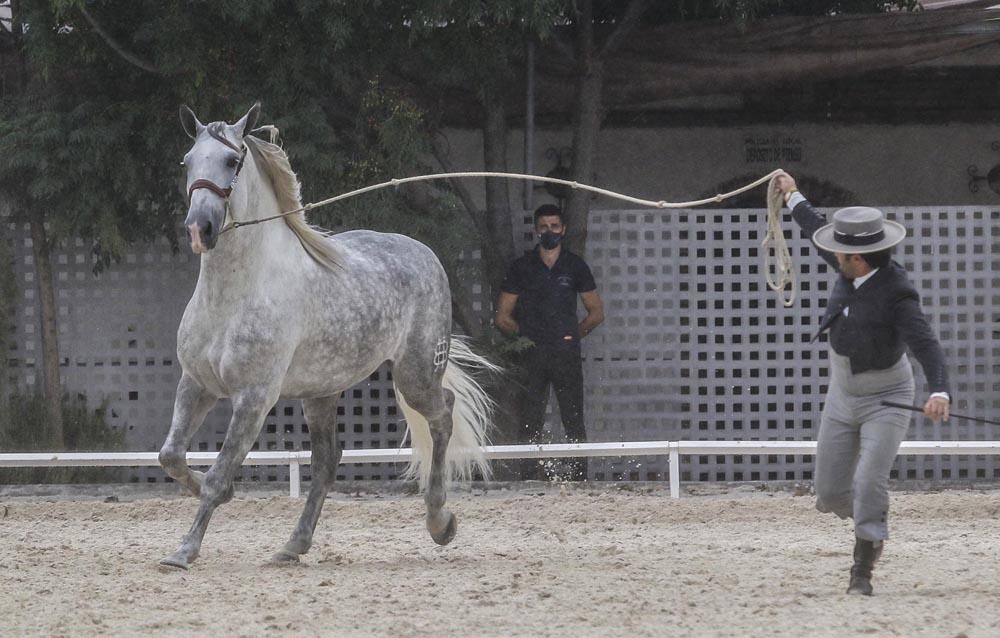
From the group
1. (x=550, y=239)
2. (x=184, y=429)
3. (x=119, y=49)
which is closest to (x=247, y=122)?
(x=184, y=429)

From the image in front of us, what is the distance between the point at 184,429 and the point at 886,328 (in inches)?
128

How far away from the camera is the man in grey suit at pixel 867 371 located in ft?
21.2

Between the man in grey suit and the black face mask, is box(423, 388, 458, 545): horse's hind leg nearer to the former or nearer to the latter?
the man in grey suit

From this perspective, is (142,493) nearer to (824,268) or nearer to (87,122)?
(87,122)

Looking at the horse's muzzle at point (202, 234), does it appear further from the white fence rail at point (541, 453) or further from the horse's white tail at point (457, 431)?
the white fence rail at point (541, 453)

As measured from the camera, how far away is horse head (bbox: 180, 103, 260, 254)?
693 cm

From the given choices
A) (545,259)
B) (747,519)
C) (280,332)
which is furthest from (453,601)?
(545,259)

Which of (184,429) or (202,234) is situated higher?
(202,234)

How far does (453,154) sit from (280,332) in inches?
259

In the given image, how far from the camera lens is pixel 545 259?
1123 cm

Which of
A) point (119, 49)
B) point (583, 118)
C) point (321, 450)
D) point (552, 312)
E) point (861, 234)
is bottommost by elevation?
point (321, 450)

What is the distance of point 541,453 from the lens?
35.8 feet

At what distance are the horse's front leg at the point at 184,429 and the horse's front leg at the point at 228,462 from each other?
168 mm

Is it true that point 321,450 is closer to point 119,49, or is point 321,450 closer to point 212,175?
point 212,175
